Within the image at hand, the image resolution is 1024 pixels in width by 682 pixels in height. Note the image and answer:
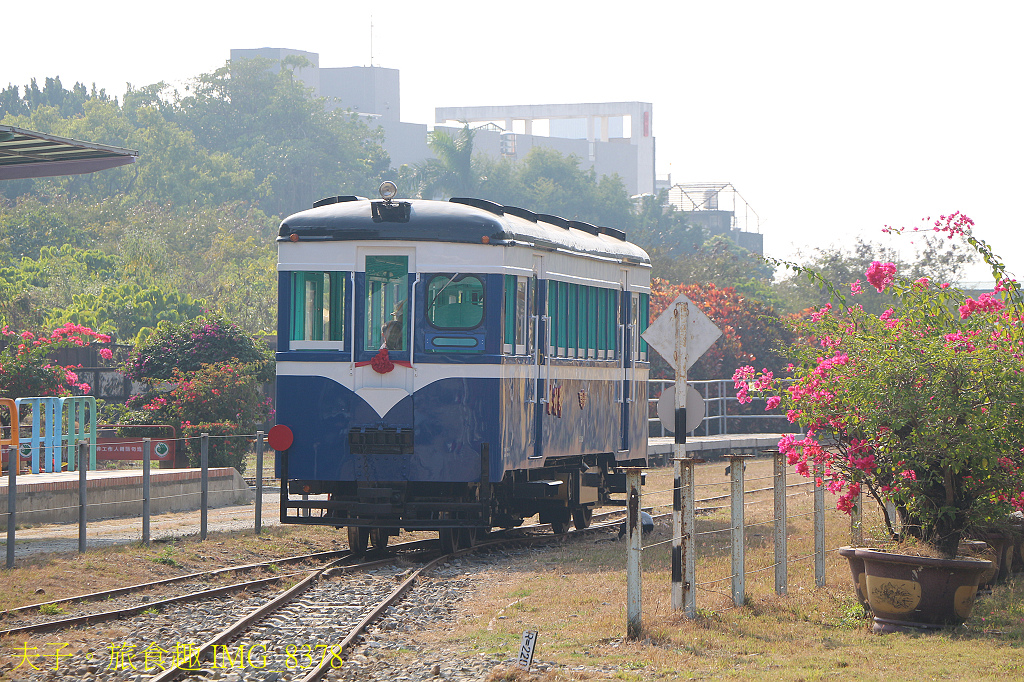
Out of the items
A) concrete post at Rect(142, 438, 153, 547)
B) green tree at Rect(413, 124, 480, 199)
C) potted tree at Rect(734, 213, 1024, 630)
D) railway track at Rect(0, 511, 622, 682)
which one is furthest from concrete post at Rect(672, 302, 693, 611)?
green tree at Rect(413, 124, 480, 199)

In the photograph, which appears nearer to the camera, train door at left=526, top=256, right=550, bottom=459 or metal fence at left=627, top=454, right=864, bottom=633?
metal fence at left=627, top=454, right=864, bottom=633

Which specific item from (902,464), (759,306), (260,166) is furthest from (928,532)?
(260,166)

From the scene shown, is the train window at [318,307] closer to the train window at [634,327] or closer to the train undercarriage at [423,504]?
the train undercarriage at [423,504]

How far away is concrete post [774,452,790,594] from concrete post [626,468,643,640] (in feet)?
7.54

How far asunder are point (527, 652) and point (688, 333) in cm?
334

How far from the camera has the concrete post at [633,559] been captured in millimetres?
9914

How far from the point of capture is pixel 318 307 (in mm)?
14430

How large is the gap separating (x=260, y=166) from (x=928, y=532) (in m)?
94.3

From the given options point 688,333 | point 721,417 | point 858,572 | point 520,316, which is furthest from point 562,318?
point 721,417

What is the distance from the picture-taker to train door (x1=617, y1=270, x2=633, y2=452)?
18141 mm

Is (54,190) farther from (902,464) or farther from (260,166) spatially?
(902,464)

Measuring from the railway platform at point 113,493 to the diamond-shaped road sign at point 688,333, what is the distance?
8296 mm

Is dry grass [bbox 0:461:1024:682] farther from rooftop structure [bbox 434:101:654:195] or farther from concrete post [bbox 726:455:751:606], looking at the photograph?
rooftop structure [bbox 434:101:654:195]

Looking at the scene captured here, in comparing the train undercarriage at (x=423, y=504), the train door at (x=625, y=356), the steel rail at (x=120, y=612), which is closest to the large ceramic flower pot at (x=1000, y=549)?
the train undercarriage at (x=423, y=504)
